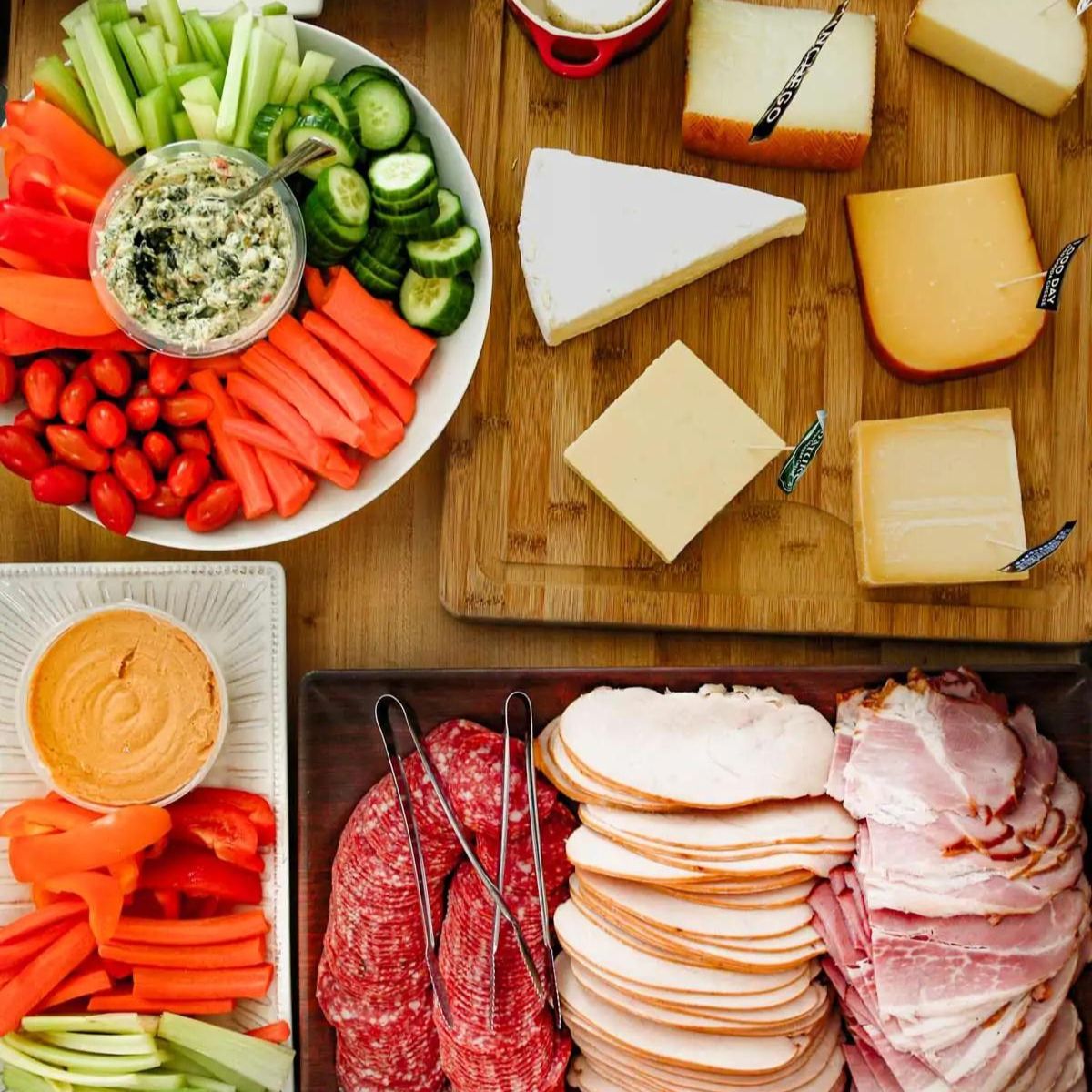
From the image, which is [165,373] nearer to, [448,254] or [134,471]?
[134,471]

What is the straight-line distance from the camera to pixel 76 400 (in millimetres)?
1862

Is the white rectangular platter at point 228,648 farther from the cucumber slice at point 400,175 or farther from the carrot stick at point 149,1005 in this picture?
the cucumber slice at point 400,175

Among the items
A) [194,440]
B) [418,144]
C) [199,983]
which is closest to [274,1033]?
[199,983]

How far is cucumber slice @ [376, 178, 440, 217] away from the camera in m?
1.85

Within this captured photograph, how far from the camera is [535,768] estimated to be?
2004mm

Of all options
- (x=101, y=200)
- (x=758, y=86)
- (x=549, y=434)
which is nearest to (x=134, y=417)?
(x=101, y=200)

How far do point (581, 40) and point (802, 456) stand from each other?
0.73 meters

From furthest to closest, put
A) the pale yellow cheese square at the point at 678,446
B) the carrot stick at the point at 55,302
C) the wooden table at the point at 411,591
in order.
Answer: the wooden table at the point at 411,591, the pale yellow cheese square at the point at 678,446, the carrot stick at the point at 55,302

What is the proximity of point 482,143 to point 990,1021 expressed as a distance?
5.15 ft

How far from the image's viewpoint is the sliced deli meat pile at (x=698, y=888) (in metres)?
1.87

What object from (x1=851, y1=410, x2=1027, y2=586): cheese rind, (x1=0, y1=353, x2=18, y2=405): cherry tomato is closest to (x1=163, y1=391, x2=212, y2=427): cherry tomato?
(x1=0, y1=353, x2=18, y2=405): cherry tomato

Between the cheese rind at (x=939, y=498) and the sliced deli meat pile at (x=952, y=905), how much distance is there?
0.68 feet

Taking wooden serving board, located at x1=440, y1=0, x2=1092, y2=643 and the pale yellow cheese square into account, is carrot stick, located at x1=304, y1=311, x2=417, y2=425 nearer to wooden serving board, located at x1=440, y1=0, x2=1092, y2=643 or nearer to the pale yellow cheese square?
wooden serving board, located at x1=440, y1=0, x2=1092, y2=643

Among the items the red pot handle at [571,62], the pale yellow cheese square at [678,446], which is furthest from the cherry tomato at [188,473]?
the red pot handle at [571,62]
